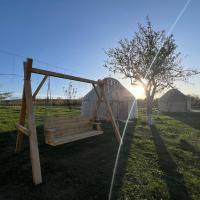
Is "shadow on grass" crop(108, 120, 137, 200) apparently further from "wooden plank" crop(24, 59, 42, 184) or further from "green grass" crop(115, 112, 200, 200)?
"wooden plank" crop(24, 59, 42, 184)

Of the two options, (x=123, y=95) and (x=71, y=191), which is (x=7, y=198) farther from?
(x=123, y=95)

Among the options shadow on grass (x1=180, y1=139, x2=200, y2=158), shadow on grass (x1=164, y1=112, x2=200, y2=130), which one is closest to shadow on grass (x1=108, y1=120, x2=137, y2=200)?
shadow on grass (x1=180, y1=139, x2=200, y2=158)

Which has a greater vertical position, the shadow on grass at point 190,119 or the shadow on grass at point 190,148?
the shadow on grass at point 190,119

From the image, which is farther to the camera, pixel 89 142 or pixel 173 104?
pixel 173 104

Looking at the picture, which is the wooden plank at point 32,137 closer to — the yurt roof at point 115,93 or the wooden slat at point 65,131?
the wooden slat at point 65,131

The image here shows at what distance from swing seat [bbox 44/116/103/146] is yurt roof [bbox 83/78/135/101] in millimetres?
8122

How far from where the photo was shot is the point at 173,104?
30.1 m

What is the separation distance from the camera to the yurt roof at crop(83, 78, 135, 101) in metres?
14.9

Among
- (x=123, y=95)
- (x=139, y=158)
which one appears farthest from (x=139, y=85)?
(x=139, y=158)

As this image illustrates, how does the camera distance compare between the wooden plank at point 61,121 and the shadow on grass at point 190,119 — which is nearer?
the wooden plank at point 61,121

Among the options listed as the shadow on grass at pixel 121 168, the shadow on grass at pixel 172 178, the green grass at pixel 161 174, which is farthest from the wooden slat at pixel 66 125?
the shadow on grass at pixel 172 178

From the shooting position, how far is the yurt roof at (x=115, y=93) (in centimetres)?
1489

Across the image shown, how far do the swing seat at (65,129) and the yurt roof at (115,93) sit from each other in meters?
8.12

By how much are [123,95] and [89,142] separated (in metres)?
9.40
